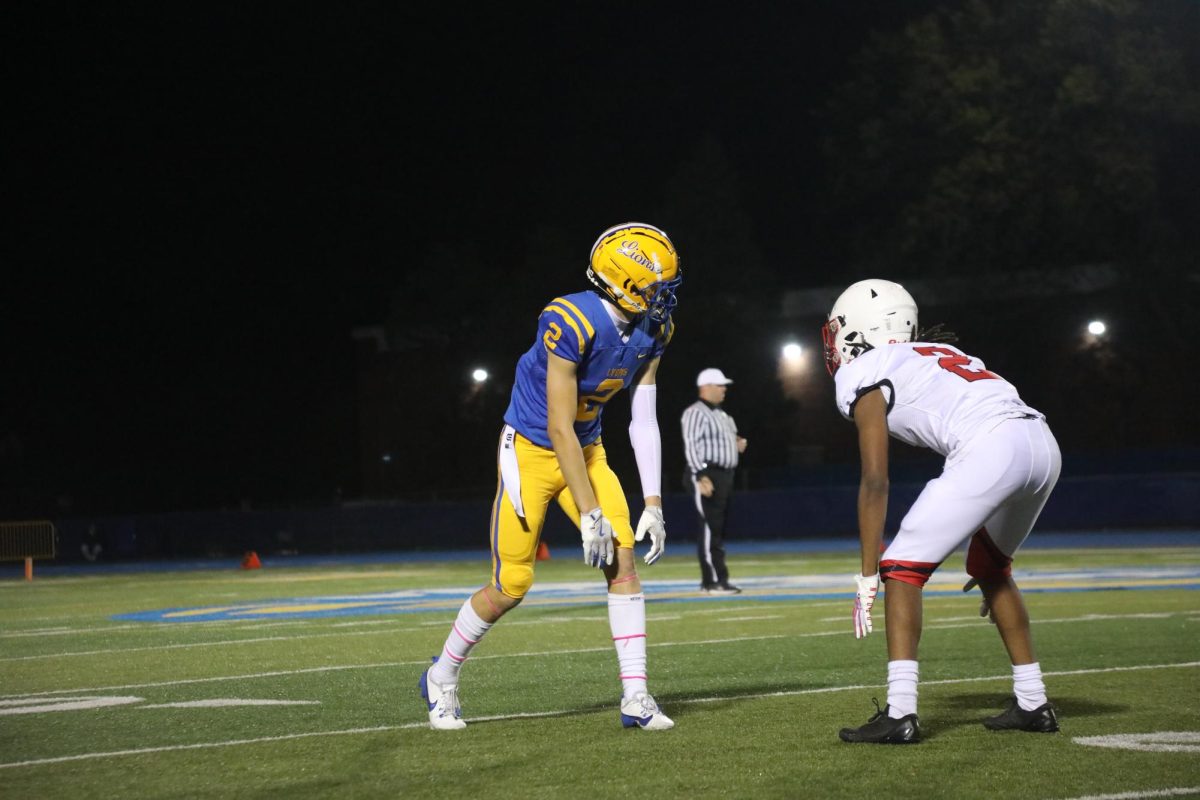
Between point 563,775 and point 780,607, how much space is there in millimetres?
7013

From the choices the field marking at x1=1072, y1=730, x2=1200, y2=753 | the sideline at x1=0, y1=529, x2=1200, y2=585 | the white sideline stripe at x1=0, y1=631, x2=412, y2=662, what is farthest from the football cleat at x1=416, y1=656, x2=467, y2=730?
the sideline at x1=0, y1=529, x2=1200, y2=585

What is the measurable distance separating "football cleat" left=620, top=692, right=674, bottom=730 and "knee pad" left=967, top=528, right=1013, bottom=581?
122 centimetres

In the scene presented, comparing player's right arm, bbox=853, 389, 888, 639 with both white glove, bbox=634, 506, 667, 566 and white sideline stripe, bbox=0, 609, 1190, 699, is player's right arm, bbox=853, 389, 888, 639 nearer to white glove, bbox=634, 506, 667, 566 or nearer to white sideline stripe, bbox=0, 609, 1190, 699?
white glove, bbox=634, 506, 667, 566

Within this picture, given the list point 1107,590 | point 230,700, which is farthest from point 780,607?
point 230,700

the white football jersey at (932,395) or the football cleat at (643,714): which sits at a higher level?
the white football jersey at (932,395)

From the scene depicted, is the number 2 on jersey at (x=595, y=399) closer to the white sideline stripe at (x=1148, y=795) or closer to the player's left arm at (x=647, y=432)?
the player's left arm at (x=647, y=432)

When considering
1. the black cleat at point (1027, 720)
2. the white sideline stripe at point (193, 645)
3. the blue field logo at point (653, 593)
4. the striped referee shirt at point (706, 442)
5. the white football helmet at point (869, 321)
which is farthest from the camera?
the striped referee shirt at point (706, 442)

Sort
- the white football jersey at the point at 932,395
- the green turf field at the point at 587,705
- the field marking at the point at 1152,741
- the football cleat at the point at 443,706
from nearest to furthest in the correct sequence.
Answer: the green turf field at the point at 587,705
the field marking at the point at 1152,741
the white football jersey at the point at 932,395
the football cleat at the point at 443,706

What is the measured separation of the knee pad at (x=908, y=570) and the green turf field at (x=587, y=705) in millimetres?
547

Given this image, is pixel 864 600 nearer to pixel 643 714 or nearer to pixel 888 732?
pixel 888 732

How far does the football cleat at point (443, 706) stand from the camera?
5734 mm

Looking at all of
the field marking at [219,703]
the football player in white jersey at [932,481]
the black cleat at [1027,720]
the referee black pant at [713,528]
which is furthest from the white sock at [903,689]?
the referee black pant at [713,528]

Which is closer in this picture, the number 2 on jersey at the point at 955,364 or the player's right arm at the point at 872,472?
the player's right arm at the point at 872,472

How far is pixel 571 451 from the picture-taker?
18.3ft
